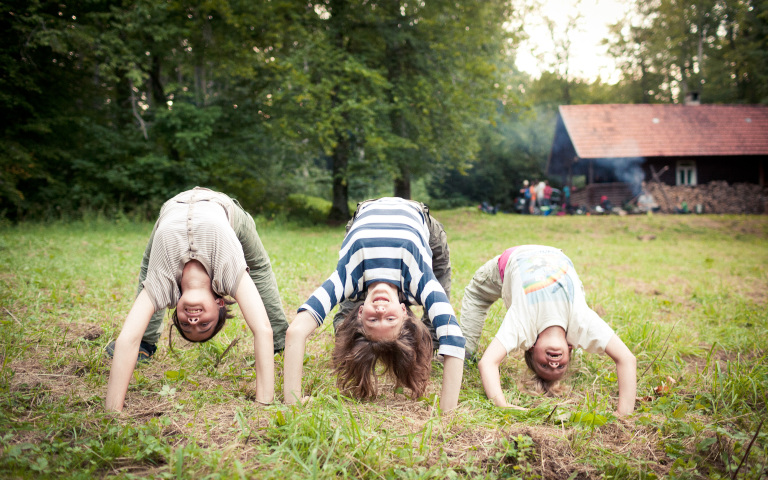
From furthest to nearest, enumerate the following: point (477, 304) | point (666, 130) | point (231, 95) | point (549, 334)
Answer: point (666, 130) < point (231, 95) < point (477, 304) < point (549, 334)

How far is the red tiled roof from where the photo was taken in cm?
2247

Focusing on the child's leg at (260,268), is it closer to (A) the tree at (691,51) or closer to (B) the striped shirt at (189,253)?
(B) the striped shirt at (189,253)

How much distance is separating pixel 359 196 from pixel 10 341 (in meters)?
20.3

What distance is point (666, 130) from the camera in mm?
23531

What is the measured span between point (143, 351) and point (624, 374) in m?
3.35

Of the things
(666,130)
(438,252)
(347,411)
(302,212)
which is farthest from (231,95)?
(666,130)

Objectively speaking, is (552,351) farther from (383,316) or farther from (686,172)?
(686,172)

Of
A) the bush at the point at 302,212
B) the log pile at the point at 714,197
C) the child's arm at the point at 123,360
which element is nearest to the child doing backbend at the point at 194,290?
A: the child's arm at the point at 123,360

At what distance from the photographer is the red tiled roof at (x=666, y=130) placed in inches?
885

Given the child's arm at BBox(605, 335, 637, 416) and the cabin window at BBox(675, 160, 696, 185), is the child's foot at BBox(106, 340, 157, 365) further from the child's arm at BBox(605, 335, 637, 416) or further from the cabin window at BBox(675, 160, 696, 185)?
the cabin window at BBox(675, 160, 696, 185)

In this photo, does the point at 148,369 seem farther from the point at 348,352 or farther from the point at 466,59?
the point at 466,59

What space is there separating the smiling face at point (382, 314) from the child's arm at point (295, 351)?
0.33 meters

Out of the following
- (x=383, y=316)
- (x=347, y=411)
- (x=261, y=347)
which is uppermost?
(x=383, y=316)

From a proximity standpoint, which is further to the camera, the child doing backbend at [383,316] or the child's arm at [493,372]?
the child's arm at [493,372]
